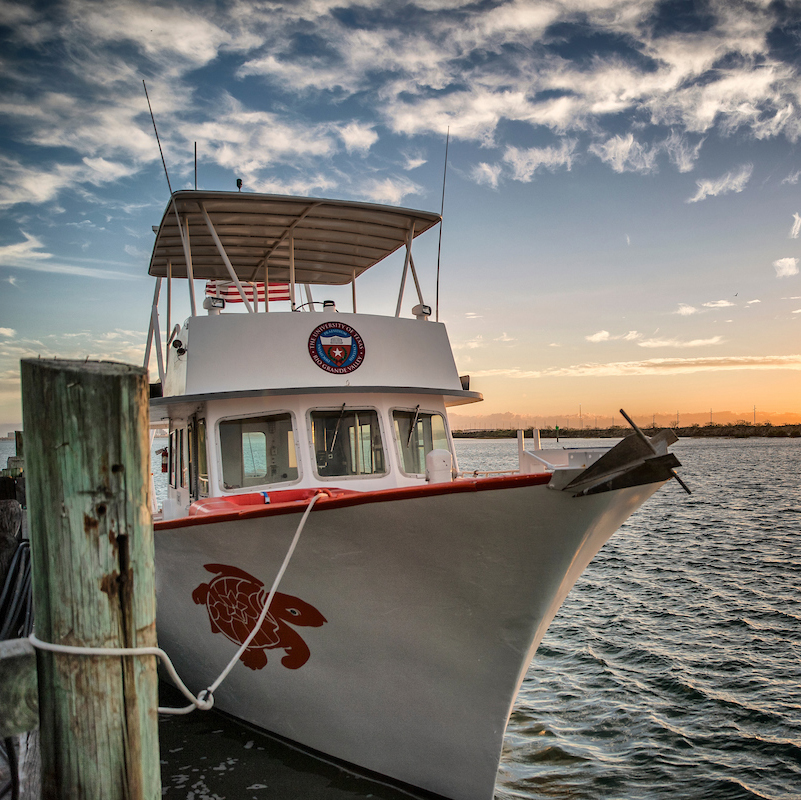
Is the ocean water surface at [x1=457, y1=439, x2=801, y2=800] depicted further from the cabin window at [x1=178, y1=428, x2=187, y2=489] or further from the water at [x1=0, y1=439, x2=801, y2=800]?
the cabin window at [x1=178, y1=428, x2=187, y2=489]

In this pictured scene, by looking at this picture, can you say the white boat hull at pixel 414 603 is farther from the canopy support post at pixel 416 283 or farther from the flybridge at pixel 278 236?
the canopy support post at pixel 416 283

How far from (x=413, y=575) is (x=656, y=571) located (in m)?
12.3

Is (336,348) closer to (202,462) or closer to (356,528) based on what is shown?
(202,462)

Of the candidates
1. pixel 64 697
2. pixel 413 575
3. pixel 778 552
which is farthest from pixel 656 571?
pixel 64 697

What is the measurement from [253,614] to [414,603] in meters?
1.31

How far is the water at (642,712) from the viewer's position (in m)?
5.74

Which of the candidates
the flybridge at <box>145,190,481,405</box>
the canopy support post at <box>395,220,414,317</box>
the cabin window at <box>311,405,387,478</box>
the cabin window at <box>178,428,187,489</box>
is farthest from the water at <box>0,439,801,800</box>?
the canopy support post at <box>395,220,414,317</box>

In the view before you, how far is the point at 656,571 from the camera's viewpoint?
1504cm

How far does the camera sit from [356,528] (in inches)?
174

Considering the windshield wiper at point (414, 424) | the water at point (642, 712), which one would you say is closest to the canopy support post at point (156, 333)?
the windshield wiper at point (414, 424)

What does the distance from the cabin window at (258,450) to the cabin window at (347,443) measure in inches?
11.1

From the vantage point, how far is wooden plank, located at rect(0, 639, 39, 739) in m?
2.25

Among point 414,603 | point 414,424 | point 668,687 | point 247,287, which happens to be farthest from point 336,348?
point 668,687

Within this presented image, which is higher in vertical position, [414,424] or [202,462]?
[414,424]
